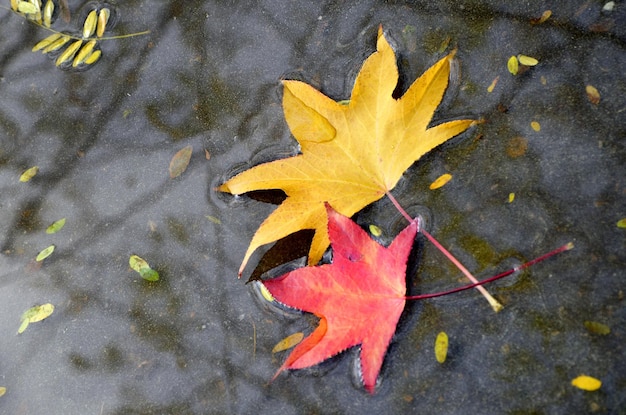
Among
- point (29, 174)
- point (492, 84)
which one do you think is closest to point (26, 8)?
point (29, 174)

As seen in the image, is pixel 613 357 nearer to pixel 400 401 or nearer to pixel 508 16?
pixel 400 401

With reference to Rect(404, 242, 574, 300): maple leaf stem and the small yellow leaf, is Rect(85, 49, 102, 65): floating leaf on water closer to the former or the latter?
the small yellow leaf

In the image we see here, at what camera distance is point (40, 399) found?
154cm

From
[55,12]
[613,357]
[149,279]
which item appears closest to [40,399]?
[149,279]

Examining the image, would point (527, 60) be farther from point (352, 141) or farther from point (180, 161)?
point (180, 161)

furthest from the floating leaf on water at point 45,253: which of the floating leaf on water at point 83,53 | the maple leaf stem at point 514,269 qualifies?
the maple leaf stem at point 514,269

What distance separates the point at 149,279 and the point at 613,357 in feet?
3.83

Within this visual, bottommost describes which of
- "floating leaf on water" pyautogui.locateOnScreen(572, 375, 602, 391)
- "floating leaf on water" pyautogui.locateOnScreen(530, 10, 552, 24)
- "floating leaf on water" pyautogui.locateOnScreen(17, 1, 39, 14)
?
"floating leaf on water" pyautogui.locateOnScreen(572, 375, 602, 391)

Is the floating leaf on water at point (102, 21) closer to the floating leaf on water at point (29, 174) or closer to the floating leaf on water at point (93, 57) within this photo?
the floating leaf on water at point (93, 57)

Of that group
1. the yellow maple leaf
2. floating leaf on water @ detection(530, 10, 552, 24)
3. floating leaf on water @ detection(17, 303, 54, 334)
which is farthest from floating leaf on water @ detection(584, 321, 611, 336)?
floating leaf on water @ detection(17, 303, 54, 334)

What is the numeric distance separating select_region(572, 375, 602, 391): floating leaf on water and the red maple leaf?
43cm

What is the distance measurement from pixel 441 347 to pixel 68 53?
1425mm

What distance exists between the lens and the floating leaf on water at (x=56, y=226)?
65.7 inches

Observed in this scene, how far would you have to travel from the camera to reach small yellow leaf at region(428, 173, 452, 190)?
1485 mm
